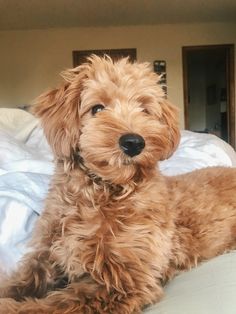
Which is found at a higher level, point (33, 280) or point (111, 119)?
point (111, 119)

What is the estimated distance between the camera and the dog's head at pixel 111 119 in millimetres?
943

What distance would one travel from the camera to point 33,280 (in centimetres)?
101

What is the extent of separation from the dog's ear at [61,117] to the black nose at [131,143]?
13 centimetres

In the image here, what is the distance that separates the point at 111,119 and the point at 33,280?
410 millimetres

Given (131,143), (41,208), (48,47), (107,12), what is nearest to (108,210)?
(131,143)

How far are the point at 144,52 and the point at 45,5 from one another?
1869 mm

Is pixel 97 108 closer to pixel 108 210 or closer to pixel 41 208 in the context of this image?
pixel 108 210

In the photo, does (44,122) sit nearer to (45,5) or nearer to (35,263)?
(35,263)

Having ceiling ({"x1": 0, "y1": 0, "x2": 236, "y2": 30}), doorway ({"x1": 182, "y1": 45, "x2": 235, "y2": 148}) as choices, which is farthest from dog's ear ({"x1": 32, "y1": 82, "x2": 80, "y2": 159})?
doorway ({"x1": 182, "y1": 45, "x2": 235, "y2": 148})

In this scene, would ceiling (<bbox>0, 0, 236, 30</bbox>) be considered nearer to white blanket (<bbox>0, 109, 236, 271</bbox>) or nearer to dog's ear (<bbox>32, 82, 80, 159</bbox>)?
white blanket (<bbox>0, 109, 236, 271</bbox>)

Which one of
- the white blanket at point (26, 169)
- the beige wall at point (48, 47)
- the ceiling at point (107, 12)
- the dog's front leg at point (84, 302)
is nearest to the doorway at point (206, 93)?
the beige wall at point (48, 47)

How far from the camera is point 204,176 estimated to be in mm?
1286

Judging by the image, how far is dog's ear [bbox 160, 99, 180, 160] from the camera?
105cm

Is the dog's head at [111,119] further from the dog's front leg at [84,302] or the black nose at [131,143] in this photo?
the dog's front leg at [84,302]
